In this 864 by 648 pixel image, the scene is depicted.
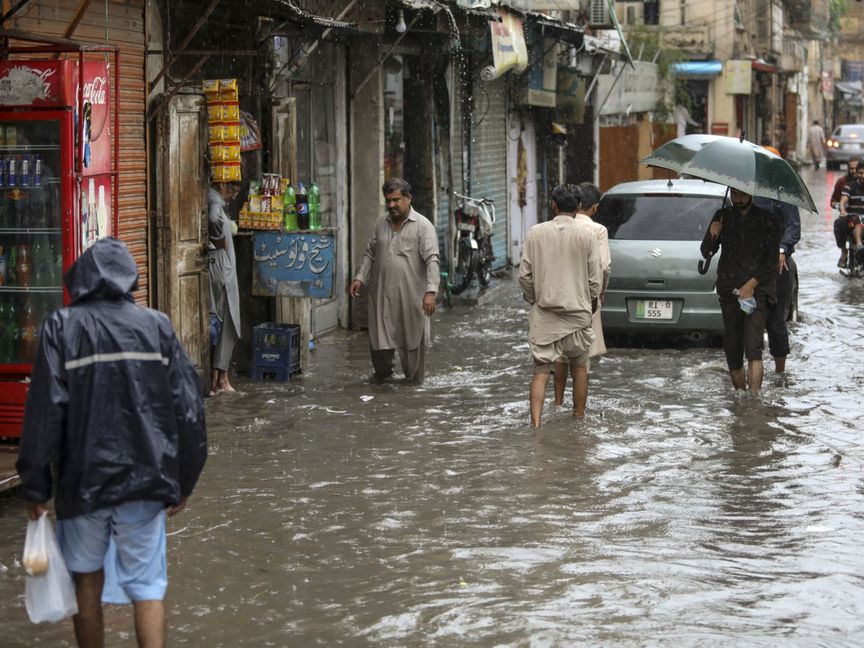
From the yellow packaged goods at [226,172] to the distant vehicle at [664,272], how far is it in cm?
408

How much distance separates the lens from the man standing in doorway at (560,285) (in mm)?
9781

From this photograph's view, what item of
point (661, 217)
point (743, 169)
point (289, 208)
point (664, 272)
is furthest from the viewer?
point (661, 217)

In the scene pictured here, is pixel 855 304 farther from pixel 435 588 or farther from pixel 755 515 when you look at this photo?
pixel 435 588

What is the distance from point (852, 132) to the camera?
5450 centimetres

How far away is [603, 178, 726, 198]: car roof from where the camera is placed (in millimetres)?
14117

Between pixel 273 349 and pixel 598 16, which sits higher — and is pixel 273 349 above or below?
below

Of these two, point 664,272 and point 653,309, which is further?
point 653,309

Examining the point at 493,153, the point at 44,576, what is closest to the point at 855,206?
the point at 493,153

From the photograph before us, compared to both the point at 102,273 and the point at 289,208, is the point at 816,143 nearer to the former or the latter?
the point at 289,208

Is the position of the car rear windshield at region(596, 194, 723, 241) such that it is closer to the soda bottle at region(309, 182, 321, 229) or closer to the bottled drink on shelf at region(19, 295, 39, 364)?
the soda bottle at region(309, 182, 321, 229)

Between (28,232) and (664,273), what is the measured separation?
21.9 feet

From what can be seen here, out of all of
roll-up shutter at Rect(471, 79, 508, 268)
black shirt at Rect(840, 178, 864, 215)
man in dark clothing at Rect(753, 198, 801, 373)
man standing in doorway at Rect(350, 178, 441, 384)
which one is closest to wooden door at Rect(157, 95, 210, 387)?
man standing in doorway at Rect(350, 178, 441, 384)

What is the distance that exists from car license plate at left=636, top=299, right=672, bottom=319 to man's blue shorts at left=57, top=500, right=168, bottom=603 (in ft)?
30.3

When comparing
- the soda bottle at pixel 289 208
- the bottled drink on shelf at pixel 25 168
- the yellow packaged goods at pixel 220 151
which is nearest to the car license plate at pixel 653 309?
the soda bottle at pixel 289 208
